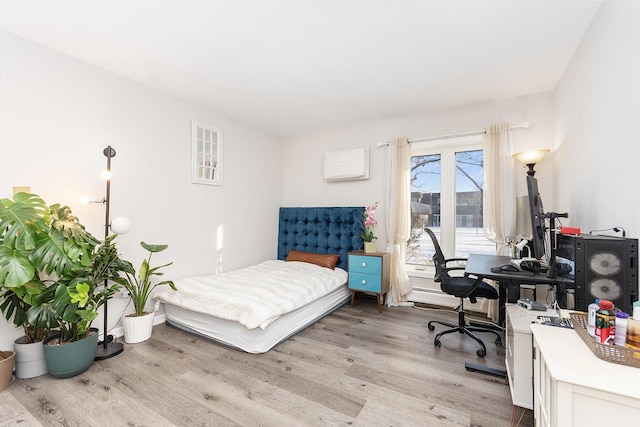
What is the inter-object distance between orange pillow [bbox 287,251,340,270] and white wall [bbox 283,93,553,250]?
2.26ft

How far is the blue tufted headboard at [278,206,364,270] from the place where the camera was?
3.70 metres

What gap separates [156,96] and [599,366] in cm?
363

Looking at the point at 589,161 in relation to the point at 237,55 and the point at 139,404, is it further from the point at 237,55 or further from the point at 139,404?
the point at 139,404

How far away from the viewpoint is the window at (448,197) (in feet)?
10.7

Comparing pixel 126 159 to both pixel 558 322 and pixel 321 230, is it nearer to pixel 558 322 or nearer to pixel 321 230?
pixel 321 230

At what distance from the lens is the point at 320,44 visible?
2070 millimetres

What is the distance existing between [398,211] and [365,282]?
980 millimetres

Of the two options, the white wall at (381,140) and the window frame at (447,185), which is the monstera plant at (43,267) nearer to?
the white wall at (381,140)

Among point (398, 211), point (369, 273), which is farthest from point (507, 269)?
point (398, 211)

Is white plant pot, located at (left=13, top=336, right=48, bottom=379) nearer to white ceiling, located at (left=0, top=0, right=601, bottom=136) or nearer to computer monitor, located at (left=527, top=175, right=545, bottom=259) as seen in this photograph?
white ceiling, located at (left=0, top=0, right=601, bottom=136)

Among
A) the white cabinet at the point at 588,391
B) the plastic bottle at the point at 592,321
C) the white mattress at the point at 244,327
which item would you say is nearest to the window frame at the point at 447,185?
the white mattress at the point at 244,327

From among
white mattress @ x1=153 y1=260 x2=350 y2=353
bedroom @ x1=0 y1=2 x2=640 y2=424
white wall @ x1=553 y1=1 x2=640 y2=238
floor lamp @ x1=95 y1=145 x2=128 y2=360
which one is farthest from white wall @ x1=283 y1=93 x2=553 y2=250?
floor lamp @ x1=95 y1=145 x2=128 y2=360

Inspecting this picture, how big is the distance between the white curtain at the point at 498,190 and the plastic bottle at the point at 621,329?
6.90ft

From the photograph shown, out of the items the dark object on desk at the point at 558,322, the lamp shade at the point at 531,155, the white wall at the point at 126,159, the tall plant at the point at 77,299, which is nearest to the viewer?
the dark object on desk at the point at 558,322
